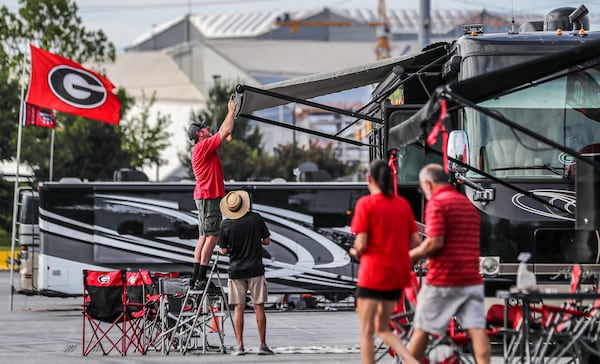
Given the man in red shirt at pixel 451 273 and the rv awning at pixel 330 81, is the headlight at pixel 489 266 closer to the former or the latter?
the rv awning at pixel 330 81

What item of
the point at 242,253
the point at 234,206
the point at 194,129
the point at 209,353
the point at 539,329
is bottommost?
the point at 209,353

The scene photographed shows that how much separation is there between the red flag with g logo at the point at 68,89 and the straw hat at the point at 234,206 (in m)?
11.6

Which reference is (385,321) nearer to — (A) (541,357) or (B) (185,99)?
(A) (541,357)

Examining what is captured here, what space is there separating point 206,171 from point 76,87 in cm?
1253

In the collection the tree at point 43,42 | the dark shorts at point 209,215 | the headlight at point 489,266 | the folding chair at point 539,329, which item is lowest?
the folding chair at point 539,329

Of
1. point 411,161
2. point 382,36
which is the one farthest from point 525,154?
point 382,36

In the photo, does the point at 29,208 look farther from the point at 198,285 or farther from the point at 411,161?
the point at 411,161

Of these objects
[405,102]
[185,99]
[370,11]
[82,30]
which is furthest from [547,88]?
[370,11]

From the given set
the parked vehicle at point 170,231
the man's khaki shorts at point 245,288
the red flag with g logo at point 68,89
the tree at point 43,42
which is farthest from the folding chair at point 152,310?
the tree at point 43,42

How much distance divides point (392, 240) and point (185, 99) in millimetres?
97538

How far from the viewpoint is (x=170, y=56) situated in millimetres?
121062

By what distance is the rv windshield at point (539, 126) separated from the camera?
13469mm

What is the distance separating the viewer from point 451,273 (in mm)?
9617

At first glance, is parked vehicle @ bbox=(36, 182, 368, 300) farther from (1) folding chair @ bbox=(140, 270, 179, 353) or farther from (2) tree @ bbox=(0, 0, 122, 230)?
(2) tree @ bbox=(0, 0, 122, 230)
